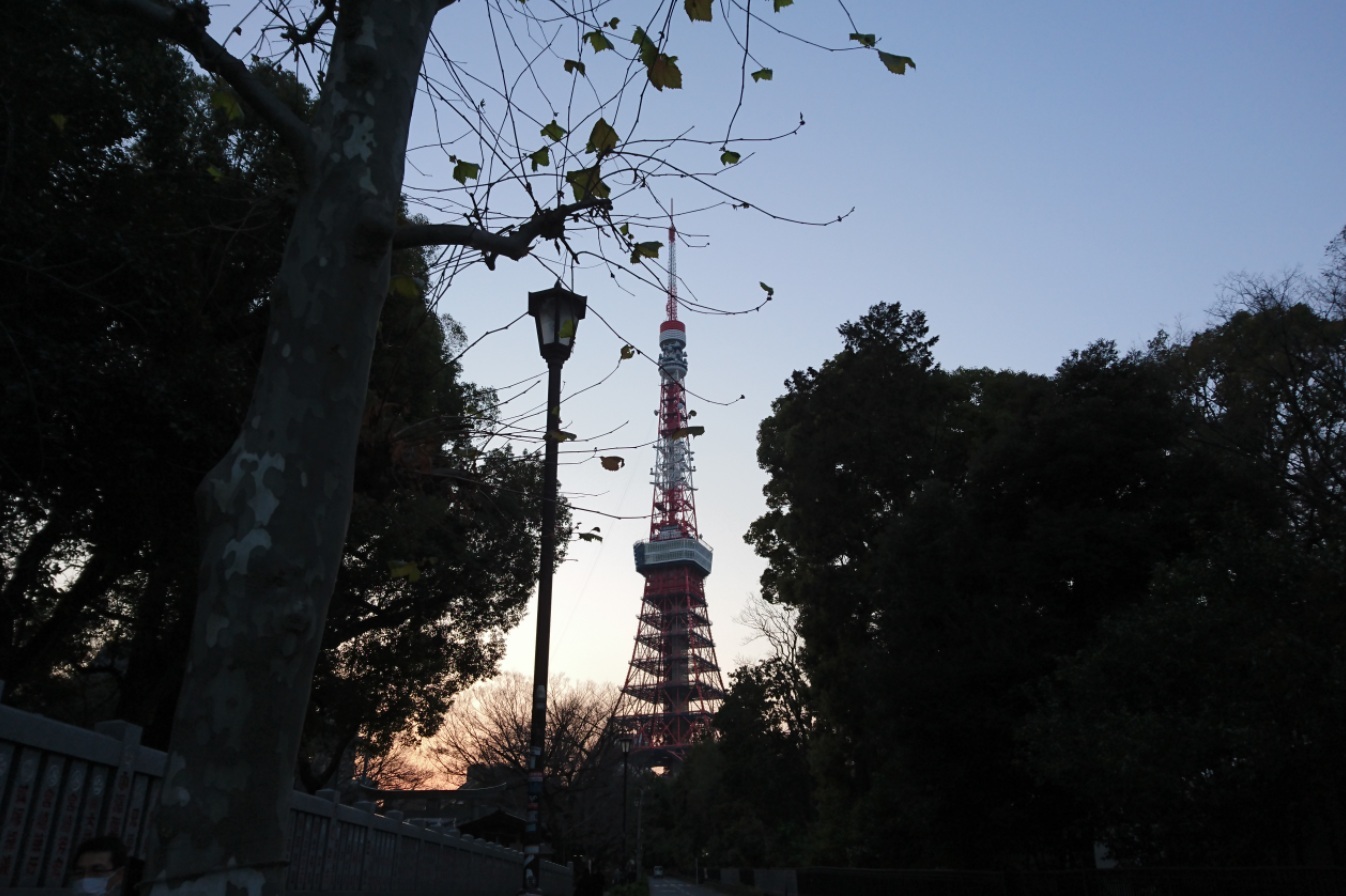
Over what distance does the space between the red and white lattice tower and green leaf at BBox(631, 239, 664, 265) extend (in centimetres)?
7331

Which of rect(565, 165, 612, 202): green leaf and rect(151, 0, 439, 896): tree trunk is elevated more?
rect(565, 165, 612, 202): green leaf

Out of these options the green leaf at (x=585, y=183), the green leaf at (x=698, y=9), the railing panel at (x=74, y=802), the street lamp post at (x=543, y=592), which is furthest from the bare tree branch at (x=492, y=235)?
the street lamp post at (x=543, y=592)

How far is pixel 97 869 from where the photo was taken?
3.96 metres

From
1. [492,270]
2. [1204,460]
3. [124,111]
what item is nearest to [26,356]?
[124,111]

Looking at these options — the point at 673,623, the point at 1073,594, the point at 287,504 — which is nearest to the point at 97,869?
the point at 287,504

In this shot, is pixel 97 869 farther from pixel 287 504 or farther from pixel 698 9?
pixel 698 9

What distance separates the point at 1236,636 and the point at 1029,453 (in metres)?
6.34

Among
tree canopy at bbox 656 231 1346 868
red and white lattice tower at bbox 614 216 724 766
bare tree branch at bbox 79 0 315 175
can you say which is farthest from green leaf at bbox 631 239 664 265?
red and white lattice tower at bbox 614 216 724 766

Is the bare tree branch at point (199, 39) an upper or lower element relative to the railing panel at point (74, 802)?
upper

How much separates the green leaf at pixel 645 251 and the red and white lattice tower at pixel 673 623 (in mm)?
73308

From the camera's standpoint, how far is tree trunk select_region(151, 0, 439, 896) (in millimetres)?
2311

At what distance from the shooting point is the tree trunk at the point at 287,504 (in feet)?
7.58

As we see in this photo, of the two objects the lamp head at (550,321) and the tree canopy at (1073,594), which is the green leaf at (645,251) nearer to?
the lamp head at (550,321)

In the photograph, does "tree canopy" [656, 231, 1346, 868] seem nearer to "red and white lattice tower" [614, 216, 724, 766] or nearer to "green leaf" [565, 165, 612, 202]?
"green leaf" [565, 165, 612, 202]
